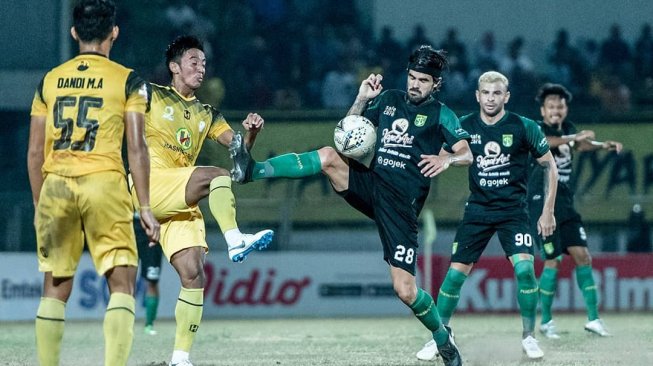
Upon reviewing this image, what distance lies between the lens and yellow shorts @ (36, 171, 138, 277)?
618 centimetres

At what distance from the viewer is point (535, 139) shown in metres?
9.96

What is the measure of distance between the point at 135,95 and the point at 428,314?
118 inches

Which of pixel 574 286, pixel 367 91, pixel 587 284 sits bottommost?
pixel 574 286

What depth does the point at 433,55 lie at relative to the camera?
27.8 ft

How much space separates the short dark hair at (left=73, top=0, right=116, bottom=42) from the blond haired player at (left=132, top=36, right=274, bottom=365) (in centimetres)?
183

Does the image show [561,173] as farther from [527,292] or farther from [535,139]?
[527,292]

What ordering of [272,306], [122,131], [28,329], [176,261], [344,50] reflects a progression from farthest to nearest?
[344,50] < [272,306] < [28,329] < [176,261] < [122,131]

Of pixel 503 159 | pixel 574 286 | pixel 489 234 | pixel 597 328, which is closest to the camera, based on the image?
pixel 503 159

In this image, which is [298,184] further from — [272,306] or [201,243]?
[201,243]

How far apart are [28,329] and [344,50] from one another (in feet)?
27.6

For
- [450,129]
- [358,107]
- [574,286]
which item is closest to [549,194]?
[450,129]

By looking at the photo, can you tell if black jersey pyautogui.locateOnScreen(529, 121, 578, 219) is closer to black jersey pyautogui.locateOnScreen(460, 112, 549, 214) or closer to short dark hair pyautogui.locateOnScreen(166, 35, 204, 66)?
black jersey pyautogui.locateOnScreen(460, 112, 549, 214)

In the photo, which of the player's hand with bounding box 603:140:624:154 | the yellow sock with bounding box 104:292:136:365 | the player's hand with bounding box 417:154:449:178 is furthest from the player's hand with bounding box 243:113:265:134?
the player's hand with bounding box 603:140:624:154

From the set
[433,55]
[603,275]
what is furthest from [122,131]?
[603,275]
